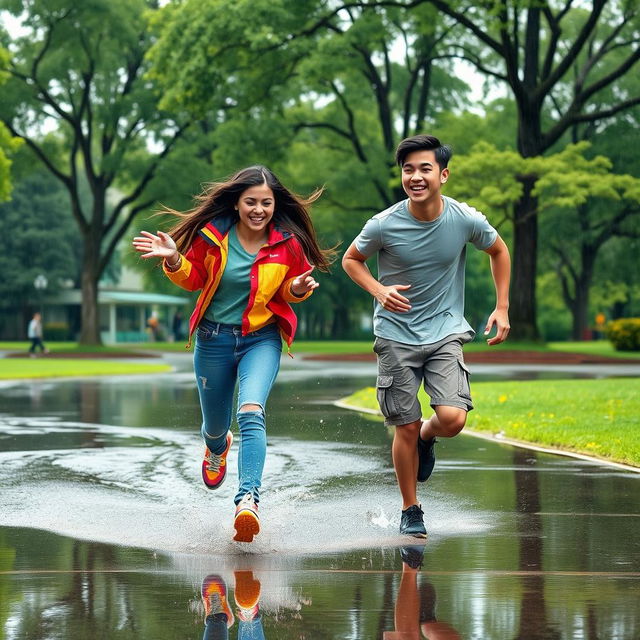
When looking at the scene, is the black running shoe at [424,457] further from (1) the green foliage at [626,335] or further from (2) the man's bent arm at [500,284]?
(1) the green foliage at [626,335]

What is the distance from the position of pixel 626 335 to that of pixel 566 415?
108 ft

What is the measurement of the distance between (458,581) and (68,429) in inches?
334

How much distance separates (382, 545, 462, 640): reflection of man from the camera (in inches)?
173

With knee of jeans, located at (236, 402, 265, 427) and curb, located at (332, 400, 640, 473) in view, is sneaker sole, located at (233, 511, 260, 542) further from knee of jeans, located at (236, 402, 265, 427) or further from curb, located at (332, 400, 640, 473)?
curb, located at (332, 400, 640, 473)

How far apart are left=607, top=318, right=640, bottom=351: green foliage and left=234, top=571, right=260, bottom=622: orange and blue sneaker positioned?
41.2 metres

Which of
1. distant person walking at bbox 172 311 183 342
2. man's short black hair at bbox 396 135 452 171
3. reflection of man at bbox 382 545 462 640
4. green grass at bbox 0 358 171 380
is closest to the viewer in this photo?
reflection of man at bbox 382 545 462 640

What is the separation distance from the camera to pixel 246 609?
191 inches

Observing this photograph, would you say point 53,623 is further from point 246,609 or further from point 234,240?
point 234,240

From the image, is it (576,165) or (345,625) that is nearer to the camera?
(345,625)

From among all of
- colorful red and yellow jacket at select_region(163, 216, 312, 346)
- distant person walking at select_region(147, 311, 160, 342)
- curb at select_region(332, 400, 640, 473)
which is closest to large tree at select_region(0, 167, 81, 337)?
distant person walking at select_region(147, 311, 160, 342)

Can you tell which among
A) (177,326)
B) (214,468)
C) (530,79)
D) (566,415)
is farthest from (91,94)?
(214,468)

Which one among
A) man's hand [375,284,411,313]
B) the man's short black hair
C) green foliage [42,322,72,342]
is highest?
the man's short black hair

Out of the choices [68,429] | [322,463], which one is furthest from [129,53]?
[322,463]

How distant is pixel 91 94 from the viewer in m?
47.3
